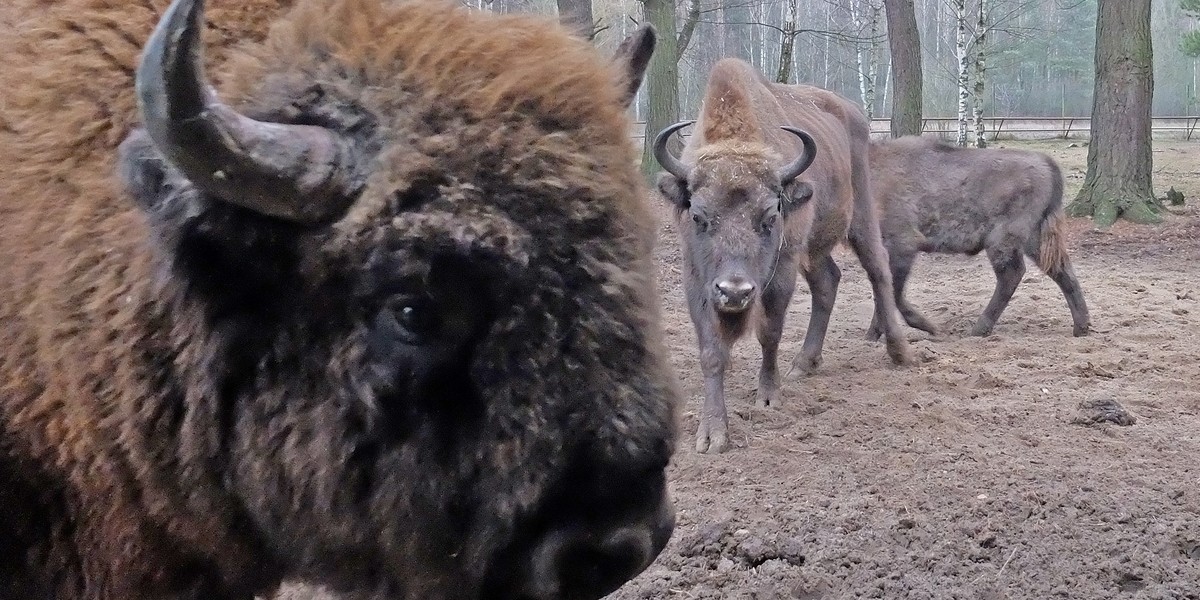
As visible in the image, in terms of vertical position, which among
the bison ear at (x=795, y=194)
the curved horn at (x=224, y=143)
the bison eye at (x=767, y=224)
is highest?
the curved horn at (x=224, y=143)

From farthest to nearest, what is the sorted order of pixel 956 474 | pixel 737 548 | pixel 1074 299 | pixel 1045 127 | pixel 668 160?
pixel 1045 127 → pixel 1074 299 → pixel 668 160 → pixel 956 474 → pixel 737 548

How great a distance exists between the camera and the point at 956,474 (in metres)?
4.86

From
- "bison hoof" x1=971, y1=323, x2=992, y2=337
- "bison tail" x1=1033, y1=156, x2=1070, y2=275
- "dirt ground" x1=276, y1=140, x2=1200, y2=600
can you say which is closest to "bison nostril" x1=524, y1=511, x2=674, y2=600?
"dirt ground" x1=276, y1=140, x2=1200, y2=600

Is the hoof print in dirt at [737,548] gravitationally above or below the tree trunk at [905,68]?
below

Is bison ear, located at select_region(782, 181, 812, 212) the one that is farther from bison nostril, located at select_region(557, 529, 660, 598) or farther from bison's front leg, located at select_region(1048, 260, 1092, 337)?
bison nostril, located at select_region(557, 529, 660, 598)

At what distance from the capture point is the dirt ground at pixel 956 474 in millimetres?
3809

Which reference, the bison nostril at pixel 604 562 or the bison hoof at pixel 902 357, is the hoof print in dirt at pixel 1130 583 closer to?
the bison nostril at pixel 604 562

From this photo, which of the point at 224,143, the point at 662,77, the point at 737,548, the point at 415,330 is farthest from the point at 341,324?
the point at 662,77

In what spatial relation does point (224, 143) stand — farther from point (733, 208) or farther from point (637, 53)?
point (733, 208)

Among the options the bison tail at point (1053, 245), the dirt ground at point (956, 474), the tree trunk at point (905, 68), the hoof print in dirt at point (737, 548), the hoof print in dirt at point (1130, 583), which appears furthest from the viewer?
the tree trunk at point (905, 68)

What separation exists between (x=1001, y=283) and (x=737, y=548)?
5.78m

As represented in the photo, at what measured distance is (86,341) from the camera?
185cm

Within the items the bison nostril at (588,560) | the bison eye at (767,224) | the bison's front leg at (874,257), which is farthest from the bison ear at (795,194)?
the bison nostril at (588,560)

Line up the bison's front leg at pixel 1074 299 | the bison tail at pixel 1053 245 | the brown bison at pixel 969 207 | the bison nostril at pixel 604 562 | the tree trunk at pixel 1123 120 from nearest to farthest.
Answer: the bison nostril at pixel 604 562 < the bison's front leg at pixel 1074 299 < the bison tail at pixel 1053 245 < the brown bison at pixel 969 207 < the tree trunk at pixel 1123 120
